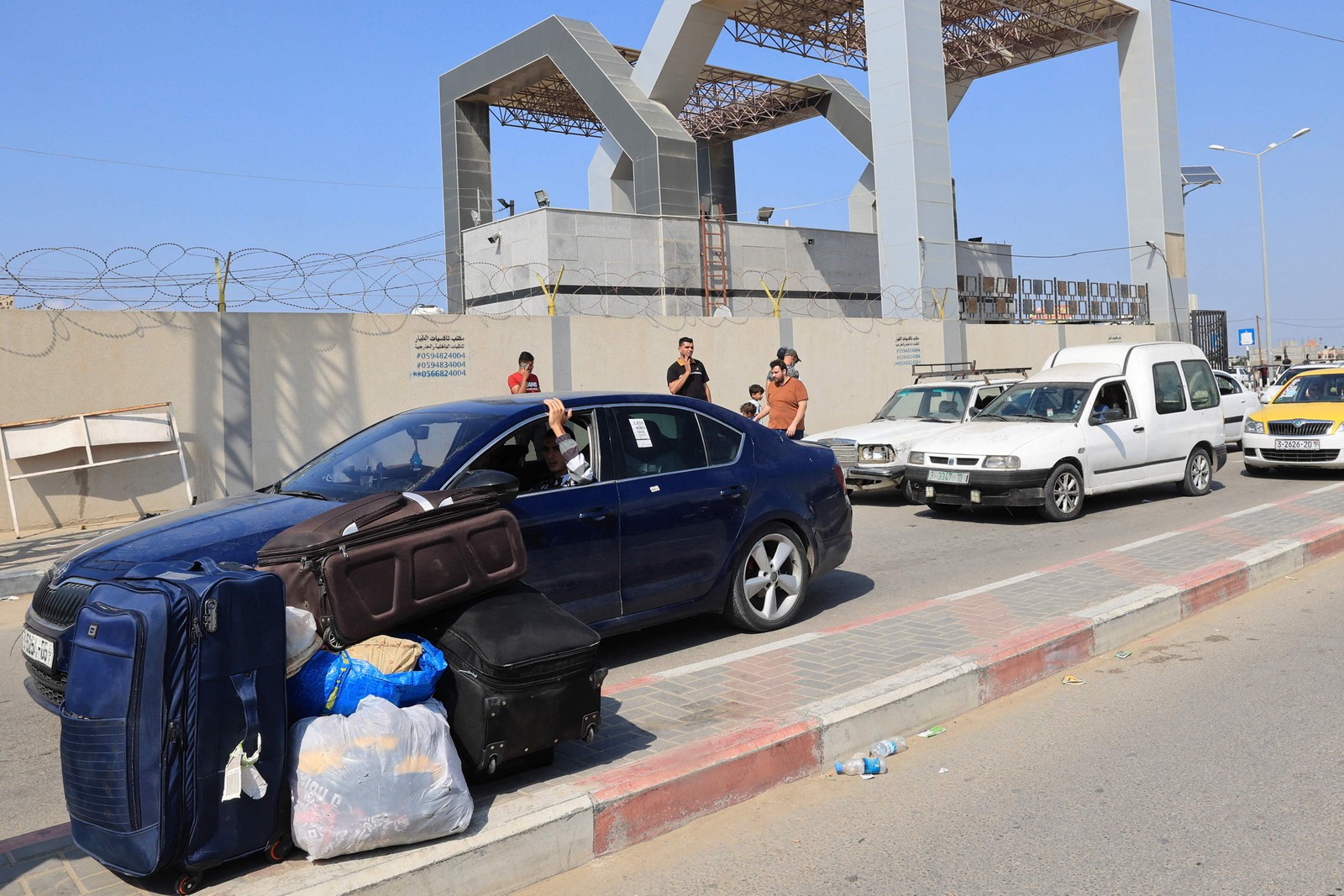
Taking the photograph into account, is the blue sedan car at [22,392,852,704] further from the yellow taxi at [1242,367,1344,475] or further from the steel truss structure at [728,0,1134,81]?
the steel truss structure at [728,0,1134,81]

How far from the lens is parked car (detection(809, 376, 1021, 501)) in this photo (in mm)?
13453

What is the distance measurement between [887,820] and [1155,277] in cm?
3173

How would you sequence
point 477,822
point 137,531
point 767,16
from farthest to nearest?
1. point 767,16
2. point 137,531
3. point 477,822

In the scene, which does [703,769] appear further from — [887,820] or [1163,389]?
[1163,389]

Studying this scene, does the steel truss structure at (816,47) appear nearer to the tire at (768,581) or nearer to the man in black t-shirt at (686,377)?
the man in black t-shirt at (686,377)

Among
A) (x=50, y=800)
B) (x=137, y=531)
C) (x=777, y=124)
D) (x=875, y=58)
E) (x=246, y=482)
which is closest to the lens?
(x=50, y=800)

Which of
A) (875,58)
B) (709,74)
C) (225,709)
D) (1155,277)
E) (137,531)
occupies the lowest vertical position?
(225,709)

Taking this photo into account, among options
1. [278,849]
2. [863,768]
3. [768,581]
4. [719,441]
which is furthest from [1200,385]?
[278,849]

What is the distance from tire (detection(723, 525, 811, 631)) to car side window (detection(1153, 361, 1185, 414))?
26.6ft

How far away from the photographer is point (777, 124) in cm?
3431

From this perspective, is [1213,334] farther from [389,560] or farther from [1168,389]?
[389,560]

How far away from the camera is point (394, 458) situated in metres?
5.88

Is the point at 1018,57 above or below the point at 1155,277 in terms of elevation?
above

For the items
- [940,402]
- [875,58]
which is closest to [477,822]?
Result: [940,402]
